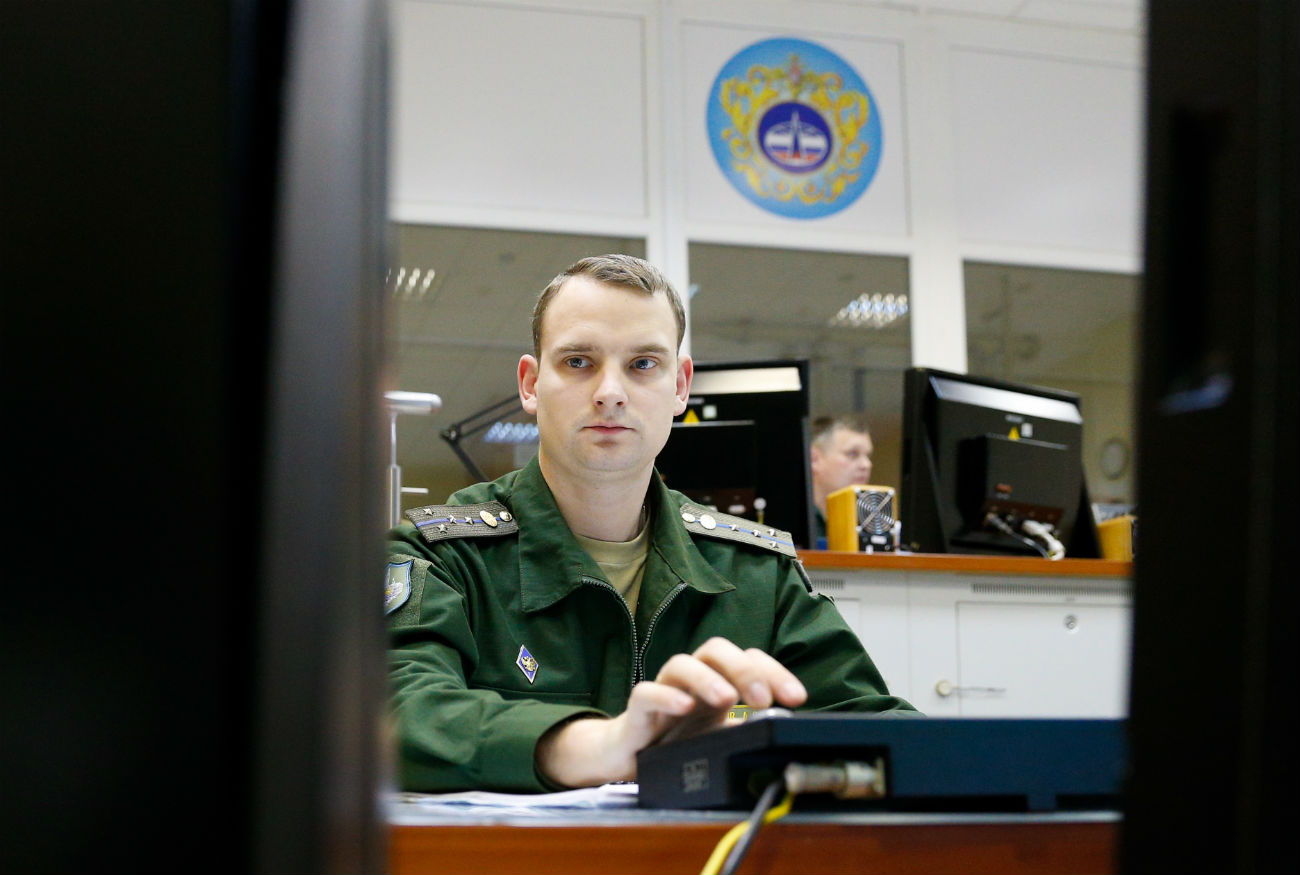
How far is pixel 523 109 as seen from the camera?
496cm

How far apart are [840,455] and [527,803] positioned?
162 inches

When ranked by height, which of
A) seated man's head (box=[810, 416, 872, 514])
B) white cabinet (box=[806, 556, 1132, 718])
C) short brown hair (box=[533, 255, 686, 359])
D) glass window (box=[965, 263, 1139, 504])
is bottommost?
white cabinet (box=[806, 556, 1132, 718])

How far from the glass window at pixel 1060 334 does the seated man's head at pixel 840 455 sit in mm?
870

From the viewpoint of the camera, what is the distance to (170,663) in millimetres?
248

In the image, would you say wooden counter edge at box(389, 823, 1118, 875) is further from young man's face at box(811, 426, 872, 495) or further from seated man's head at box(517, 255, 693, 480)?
young man's face at box(811, 426, 872, 495)

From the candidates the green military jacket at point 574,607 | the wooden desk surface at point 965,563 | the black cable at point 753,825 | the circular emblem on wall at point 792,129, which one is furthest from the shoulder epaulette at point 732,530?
the circular emblem on wall at point 792,129

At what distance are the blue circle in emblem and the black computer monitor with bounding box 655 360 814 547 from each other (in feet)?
8.47

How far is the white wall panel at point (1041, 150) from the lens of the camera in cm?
544

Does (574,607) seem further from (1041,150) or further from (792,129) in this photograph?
(1041,150)

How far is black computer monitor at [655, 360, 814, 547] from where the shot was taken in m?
2.81

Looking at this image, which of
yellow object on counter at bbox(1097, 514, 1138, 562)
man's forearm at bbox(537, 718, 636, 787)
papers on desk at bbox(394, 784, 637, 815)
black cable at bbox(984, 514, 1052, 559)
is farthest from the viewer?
yellow object on counter at bbox(1097, 514, 1138, 562)

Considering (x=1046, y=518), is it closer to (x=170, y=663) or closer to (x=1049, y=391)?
(x=1049, y=391)

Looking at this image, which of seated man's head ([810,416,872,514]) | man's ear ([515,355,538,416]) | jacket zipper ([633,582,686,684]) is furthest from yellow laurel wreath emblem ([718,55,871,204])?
jacket zipper ([633,582,686,684])

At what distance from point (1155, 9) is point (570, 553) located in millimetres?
1170
